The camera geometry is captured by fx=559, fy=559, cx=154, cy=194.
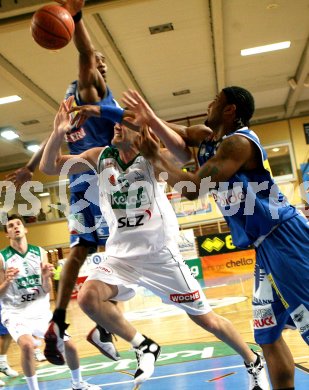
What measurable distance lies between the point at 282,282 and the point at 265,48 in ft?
38.6

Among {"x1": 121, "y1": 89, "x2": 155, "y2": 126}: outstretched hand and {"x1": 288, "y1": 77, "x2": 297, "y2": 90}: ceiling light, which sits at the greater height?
{"x1": 288, "y1": 77, "x2": 297, "y2": 90}: ceiling light

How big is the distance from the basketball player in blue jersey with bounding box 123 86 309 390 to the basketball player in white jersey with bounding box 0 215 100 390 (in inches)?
125

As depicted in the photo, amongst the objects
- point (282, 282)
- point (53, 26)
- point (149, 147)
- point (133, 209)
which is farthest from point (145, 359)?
point (53, 26)

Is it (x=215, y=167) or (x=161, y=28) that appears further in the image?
(x=161, y=28)

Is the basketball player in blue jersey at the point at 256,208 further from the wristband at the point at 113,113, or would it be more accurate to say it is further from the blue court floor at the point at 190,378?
the blue court floor at the point at 190,378

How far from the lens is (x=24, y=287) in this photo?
263 inches

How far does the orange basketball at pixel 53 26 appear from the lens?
4.26 metres

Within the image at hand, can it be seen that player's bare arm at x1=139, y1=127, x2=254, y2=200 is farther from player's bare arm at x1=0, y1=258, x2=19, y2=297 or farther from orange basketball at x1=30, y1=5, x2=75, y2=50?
player's bare arm at x1=0, y1=258, x2=19, y2=297

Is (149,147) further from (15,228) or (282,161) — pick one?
(282,161)

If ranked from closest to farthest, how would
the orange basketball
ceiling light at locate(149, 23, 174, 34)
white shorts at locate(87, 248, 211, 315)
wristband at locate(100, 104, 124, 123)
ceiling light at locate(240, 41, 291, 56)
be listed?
1. wristband at locate(100, 104, 124, 123)
2. the orange basketball
3. white shorts at locate(87, 248, 211, 315)
4. ceiling light at locate(149, 23, 174, 34)
5. ceiling light at locate(240, 41, 291, 56)

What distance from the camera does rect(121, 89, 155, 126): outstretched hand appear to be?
3.50 m

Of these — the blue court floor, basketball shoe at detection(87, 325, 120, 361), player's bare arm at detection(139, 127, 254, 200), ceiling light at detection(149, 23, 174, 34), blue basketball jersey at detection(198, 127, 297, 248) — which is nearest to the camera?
player's bare arm at detection(139, 127, 254, 200)

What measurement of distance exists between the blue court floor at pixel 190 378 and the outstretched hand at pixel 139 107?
277 centimetres

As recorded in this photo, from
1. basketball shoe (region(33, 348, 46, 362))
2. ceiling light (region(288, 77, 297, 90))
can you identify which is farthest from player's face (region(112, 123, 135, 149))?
ceiling light (region(288, 77, 297, 90))
